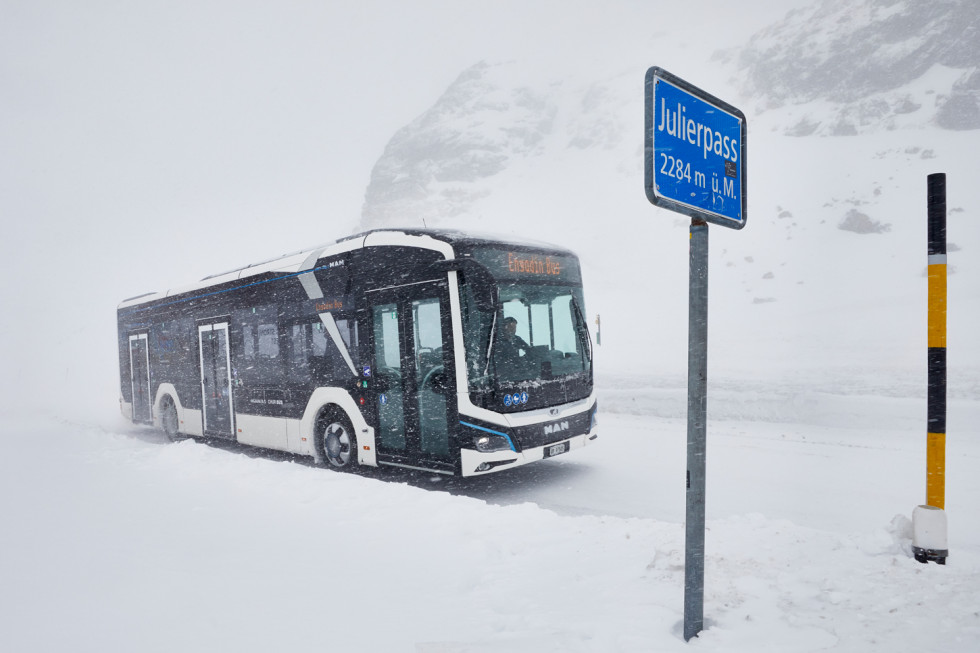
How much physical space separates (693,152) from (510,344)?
A: 413 centimetres

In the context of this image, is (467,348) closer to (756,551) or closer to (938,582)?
(756,551)

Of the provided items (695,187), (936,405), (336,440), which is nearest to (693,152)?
(695,187)

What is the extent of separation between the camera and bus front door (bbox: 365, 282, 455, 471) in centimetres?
711

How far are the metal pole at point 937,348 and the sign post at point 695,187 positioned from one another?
64.3 inches

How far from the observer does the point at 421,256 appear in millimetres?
7387

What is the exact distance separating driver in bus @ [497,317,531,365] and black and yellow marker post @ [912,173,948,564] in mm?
3897

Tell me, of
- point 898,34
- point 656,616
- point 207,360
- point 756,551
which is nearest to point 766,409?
point 756,551

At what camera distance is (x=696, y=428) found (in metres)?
3.10

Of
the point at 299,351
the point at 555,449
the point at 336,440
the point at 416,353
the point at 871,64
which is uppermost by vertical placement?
the point at 871,64

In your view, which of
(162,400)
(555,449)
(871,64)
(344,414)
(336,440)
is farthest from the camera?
(871,64)

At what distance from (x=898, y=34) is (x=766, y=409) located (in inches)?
4221

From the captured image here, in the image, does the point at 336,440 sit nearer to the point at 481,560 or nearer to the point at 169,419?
the point at 481,560

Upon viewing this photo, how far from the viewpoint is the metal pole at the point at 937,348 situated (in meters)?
4.02

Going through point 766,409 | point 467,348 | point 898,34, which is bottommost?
point 766,409
